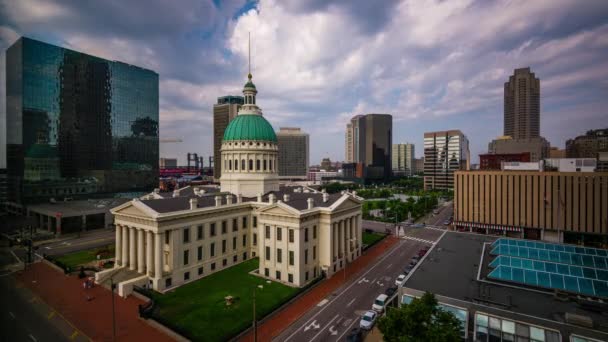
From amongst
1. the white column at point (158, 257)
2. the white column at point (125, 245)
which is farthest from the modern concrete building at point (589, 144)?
the white column at point (125, 245)

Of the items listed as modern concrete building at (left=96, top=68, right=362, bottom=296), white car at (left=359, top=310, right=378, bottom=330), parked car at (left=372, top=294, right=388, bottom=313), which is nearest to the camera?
white car at (left=359, top=310, right=378, bottom=330)

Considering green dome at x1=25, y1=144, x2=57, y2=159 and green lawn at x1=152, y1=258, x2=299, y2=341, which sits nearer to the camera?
green lawn at x1=152, y1=258, x2=299, y2=341

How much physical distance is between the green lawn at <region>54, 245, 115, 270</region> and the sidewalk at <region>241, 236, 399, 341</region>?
140 feet

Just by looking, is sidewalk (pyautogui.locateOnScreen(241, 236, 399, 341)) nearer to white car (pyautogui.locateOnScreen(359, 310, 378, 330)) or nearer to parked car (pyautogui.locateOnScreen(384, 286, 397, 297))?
parked car (pyautogui.locateOnScreen(384, 286, 397, 297))

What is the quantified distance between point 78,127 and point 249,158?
70.5m

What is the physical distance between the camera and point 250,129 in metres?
70.9

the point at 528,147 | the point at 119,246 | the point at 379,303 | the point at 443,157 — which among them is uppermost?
the point at 528,147

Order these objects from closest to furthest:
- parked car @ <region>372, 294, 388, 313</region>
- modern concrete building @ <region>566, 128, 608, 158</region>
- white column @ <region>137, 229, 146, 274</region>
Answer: parked car @ <region>372, 294, 388, 313</region>, white column @ <region>137, 229, 146, 274</region>, modern concrete building @ <region>566, 128, 608, 158</region>

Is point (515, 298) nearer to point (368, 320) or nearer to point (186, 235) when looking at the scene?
point (368, 320)

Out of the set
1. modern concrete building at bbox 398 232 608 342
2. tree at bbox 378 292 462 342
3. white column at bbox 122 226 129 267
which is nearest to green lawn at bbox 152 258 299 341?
white column at bbox 122 226 129 267

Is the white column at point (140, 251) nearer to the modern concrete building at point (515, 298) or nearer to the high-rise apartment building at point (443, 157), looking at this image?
the modern concrete building at point (515, 298)

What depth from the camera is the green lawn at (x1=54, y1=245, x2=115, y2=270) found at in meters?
57.3

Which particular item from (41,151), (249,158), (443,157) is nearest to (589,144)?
(443,157)

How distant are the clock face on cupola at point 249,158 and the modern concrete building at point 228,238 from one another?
7.58m
